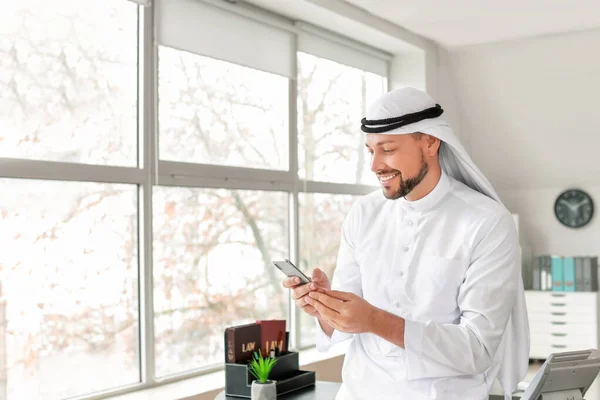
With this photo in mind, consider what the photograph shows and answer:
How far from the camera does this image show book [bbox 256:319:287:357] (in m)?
3.43

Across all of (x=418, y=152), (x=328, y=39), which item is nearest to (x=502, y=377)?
(x=418, y=152)

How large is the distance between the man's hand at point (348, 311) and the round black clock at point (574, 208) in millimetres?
5783

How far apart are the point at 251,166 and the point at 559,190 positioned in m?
3.72

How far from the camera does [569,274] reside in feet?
22.5

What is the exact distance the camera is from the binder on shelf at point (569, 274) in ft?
22.4

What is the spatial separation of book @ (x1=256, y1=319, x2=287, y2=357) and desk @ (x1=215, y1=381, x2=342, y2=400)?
0.70 ft

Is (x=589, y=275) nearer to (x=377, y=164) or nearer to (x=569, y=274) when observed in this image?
(x=569, y=274)

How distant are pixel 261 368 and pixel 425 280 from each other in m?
1.31

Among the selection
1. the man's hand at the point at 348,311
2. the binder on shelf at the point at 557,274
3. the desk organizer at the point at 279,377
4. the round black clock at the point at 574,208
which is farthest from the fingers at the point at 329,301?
the round black clock at the point at 574,208

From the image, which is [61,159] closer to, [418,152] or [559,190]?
[418,152]

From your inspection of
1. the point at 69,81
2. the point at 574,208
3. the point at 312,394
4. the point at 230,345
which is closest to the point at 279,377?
the point at 312,394

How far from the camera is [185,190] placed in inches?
173

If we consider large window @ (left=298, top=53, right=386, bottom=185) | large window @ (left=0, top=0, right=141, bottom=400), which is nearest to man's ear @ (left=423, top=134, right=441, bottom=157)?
large window @ (left=0, top=0, right=141, bottom=400)

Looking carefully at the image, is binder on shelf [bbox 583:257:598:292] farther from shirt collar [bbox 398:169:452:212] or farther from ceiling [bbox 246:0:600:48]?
shirt collar [bbox 398:169:452:212]
